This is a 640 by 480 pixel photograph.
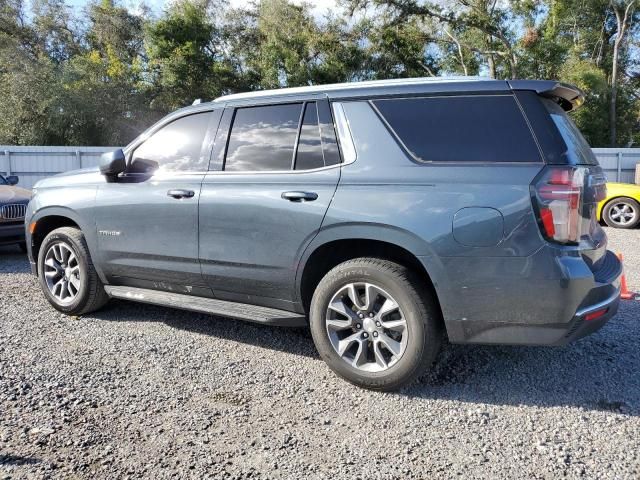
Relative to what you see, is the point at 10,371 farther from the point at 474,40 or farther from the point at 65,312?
the point at 474,40

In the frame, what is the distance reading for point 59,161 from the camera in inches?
639

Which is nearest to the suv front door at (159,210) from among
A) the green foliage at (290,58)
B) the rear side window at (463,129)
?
the rear side window at (463,129)

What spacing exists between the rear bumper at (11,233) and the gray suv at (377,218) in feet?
12.8

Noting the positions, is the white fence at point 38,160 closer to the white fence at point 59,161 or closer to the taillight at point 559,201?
the white fence at point 59,161

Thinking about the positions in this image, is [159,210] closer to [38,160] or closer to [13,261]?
[13,261]

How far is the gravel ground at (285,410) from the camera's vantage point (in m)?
2.56

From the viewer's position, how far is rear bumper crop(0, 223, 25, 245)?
291 inches

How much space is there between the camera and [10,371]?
3.54 metres

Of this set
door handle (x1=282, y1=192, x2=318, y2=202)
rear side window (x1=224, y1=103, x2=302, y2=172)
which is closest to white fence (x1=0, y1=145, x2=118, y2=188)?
rear side window (x1=224, y1=103, x2=302, y2=172)

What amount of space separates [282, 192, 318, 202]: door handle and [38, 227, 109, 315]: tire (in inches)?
81.0

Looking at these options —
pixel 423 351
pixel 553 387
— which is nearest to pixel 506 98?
pixel 423 351

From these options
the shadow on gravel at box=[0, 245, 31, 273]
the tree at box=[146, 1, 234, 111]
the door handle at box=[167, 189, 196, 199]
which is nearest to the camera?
the door handle at box=[167, 189, 196, 199]

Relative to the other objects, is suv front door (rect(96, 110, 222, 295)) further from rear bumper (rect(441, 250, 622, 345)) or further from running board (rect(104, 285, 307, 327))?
rear bumper (rect(441, 250, 622, 345))

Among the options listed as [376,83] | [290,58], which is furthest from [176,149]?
[290,58]
